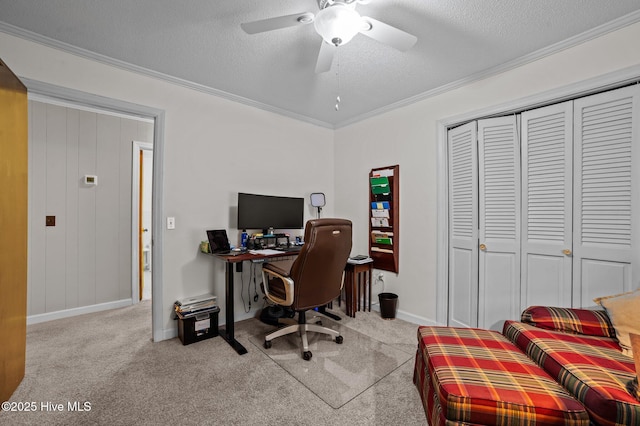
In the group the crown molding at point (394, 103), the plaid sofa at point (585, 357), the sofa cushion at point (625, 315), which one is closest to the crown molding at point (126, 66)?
the crown molding at point (394, 103)

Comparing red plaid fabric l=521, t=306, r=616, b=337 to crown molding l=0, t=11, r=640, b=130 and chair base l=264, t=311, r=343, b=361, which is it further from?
crown molding l=0, t=11, r=640, b=130

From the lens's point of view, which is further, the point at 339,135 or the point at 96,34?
the point at 339,135

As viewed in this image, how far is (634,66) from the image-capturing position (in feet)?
6.12

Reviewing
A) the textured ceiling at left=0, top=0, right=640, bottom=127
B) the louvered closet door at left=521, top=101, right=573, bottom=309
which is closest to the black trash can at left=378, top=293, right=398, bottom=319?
the louvered closet door at left=521, top=101, right=573, bottom=309

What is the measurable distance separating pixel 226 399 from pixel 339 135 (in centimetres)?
338

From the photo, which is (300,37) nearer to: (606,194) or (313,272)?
(313,272)

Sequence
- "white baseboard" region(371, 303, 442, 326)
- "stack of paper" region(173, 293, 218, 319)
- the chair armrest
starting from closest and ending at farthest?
1. the chair armrest
2. "stack of paper" region(173, 293, 218, 319)
3. "white baseboard" region(371, 303, 442, 326)

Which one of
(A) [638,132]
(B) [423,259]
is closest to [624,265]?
(A) [638,132]

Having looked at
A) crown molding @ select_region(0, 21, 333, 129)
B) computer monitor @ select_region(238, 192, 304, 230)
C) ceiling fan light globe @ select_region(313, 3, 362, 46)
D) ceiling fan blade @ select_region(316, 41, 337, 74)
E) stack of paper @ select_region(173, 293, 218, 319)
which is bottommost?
stack of paper @ select_region(173, 293, 218, 319)

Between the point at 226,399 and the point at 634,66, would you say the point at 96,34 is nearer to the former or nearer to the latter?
the point at 226,399

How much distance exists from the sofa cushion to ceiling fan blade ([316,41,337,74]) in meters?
2.34

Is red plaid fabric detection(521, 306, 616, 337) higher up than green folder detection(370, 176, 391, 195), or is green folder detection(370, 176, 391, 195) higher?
green folder detection(370, 176, 391, 195)

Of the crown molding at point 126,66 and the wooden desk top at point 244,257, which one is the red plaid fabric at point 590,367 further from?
the crown molding at point 126,66

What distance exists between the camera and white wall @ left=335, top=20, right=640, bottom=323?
2057 millimetres
